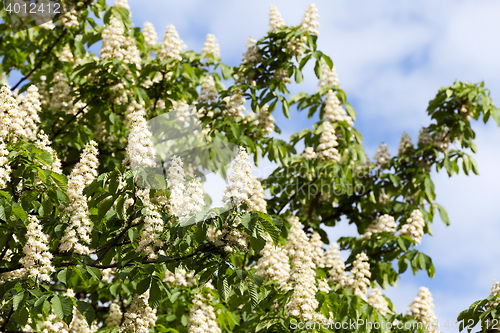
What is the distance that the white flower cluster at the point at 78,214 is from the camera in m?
4.29

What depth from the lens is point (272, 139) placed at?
23.9 feet

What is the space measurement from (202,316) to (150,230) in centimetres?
165

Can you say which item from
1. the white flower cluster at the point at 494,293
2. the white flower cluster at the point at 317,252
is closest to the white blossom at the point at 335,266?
the white flower cluster at the point at 317,252

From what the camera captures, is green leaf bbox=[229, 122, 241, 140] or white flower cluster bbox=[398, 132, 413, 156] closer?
green leaf bbox=[229, 122, 241, 140]

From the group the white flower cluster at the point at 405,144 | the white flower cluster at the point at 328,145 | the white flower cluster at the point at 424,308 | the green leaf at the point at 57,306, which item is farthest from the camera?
the white flower cluster at the point at 405,144

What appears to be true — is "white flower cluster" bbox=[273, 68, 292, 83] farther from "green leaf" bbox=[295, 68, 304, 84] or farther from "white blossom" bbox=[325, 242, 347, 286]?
"white blossom" bbox=[325, 242, 347, 286]

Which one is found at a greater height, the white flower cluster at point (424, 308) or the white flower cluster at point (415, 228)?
the white flower cluster at point (415, 228)

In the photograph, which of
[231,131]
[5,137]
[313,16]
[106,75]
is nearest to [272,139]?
[231,131]

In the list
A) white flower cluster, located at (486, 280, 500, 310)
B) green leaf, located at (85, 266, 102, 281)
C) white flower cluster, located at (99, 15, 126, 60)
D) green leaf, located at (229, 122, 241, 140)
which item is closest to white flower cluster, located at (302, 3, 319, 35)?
green leaf, located at (229, 122, 241, 140)

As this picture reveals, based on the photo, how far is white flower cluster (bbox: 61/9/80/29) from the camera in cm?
776

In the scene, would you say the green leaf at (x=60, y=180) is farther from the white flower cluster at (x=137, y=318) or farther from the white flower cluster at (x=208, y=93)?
the white flower cluster at (x=208, y=93)

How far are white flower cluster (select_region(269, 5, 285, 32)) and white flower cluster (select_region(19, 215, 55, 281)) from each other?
443cm

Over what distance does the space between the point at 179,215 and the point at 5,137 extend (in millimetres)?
1788

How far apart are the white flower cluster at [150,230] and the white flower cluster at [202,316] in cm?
133
